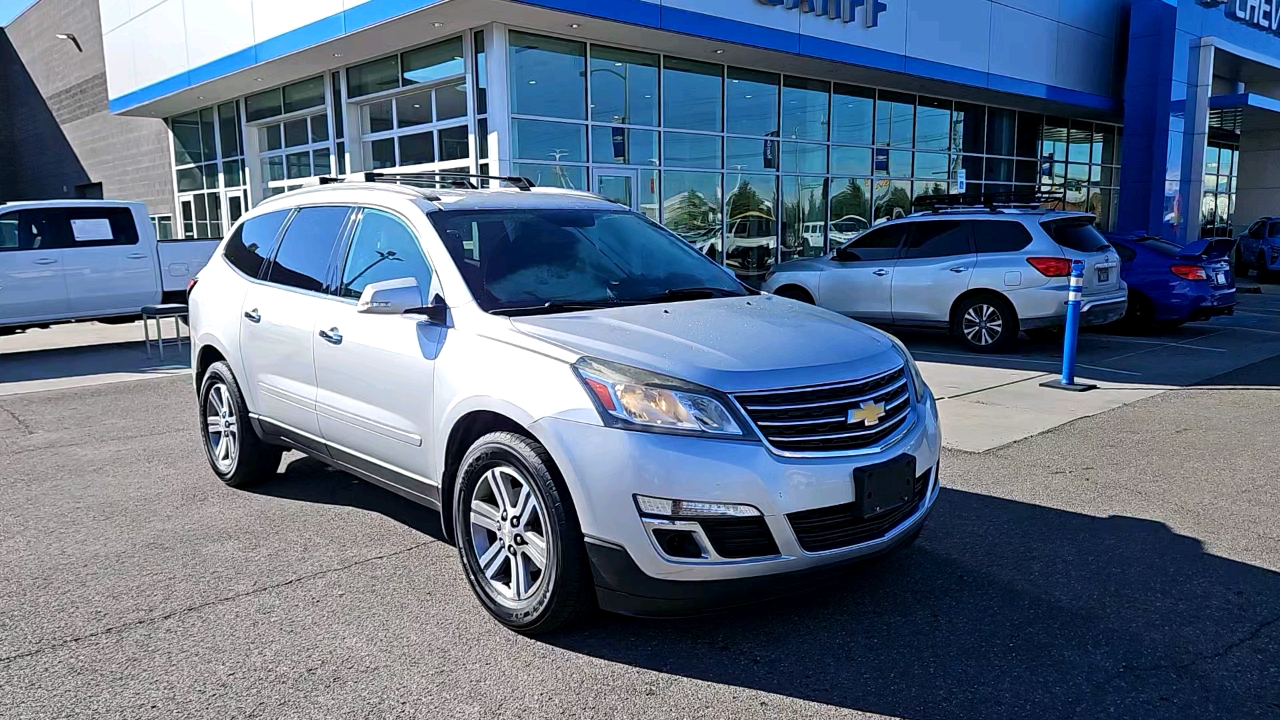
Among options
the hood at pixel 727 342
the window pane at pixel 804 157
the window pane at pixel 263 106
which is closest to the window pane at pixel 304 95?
the window pane at pixel 263 106

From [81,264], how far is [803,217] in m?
13.3

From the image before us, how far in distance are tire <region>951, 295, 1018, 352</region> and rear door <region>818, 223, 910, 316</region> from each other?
97 cm

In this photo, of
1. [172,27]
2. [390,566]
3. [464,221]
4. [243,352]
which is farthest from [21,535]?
[172,27]

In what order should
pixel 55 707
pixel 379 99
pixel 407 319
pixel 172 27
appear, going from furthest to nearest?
pixel 172 27 < pixel 379 99 < pixel 407 319 < pixel 55 707

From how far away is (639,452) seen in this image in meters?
3.28

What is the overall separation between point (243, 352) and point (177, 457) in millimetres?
1812

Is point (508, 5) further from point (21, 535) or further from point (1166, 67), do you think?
point (1166, 67)

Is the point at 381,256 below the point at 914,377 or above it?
above

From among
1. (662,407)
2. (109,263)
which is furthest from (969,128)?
(662,407)

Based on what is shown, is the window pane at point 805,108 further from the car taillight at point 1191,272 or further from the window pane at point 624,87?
the car taillight at point 1191,272

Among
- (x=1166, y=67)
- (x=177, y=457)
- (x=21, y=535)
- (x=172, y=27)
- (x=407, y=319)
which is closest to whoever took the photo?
(x=407, y=319)

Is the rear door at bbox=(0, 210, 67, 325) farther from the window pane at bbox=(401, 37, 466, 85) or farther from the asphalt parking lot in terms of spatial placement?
the asphalt parking lot

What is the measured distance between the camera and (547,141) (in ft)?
48.9

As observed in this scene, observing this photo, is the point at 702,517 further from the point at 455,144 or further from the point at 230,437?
the point at 455,144
